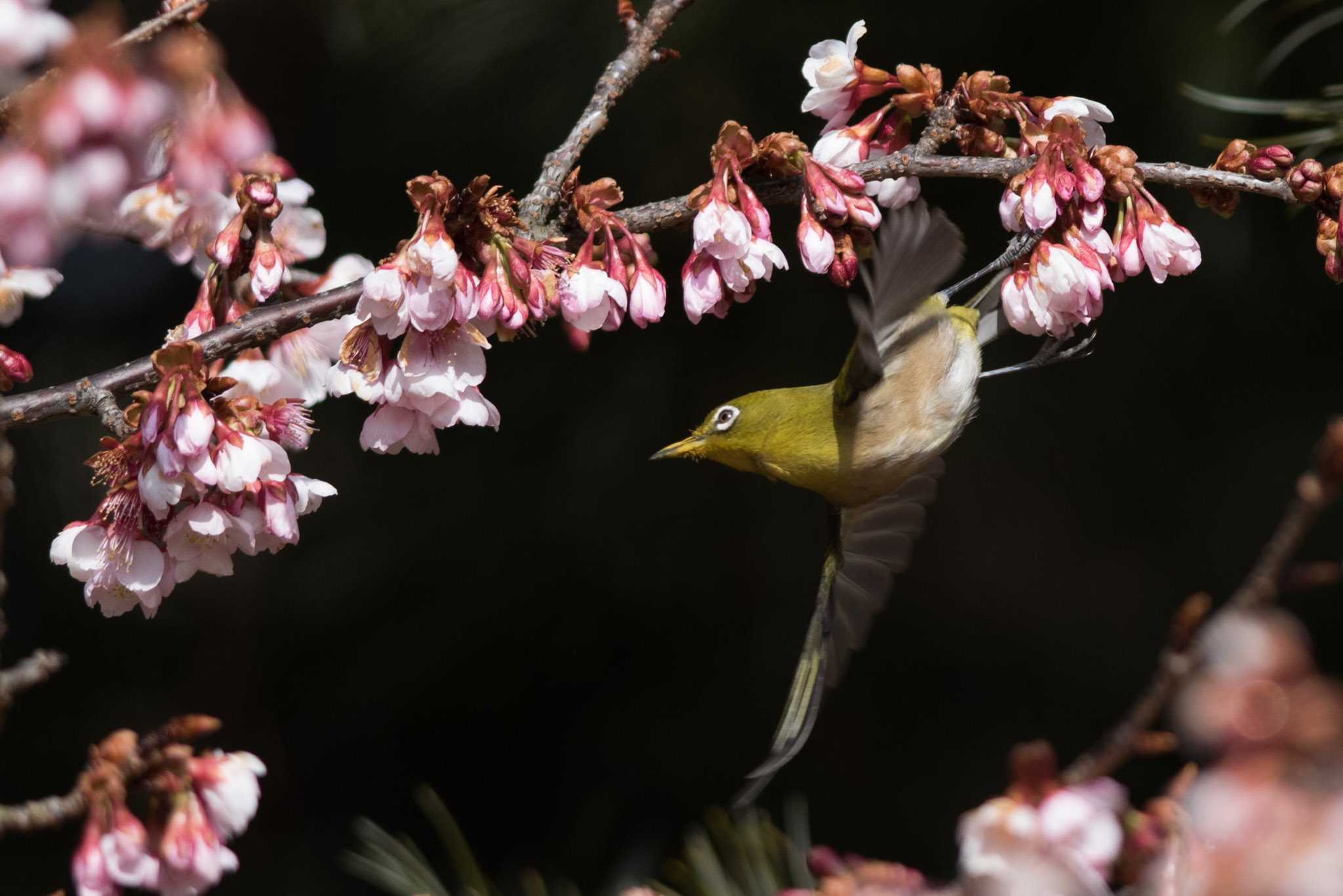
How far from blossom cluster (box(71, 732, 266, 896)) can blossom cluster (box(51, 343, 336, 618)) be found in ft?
0.30

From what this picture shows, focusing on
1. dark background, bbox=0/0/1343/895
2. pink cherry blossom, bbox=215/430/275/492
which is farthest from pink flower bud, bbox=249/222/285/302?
dark background, bbox=0/0/1343/895

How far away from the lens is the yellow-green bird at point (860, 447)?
3.35 feet

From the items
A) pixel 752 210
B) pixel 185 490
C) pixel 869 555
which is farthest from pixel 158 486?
pixel 869 555

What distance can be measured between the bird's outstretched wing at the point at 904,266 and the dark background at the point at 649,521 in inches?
29.4

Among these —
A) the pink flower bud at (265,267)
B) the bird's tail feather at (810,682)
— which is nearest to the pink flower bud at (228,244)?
the pink flower bud at (265,267)

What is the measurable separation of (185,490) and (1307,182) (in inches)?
25.9

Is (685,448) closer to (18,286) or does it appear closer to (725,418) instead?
(725,418)

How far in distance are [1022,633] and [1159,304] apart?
1.77ft

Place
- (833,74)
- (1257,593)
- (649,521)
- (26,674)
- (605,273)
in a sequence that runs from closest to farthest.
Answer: (1257,593), (26,674), (605,273), (833,74), (649,521)

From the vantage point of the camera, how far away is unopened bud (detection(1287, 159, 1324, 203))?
77cm

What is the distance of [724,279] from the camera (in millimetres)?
778

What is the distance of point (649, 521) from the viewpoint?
5.92 ft

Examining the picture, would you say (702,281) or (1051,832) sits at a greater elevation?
(702,281)

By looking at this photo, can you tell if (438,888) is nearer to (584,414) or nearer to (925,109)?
(925,109)
